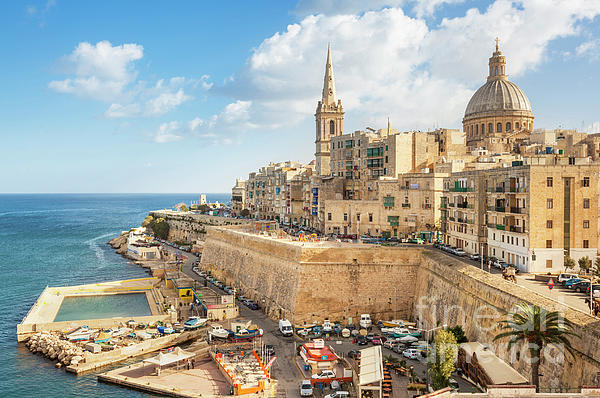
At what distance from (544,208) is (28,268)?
5849cm

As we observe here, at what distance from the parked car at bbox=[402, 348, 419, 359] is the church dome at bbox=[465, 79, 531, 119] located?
4197 centimetres

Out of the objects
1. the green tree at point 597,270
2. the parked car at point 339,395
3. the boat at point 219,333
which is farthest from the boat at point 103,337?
the green tree at point 597,270

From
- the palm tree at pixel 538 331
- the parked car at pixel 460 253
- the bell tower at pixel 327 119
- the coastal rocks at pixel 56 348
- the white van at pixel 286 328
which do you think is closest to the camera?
the palm tree at pixel 538 331

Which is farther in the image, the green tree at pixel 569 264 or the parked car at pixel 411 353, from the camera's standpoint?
the green tree at pixel 569 264

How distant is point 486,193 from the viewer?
36.3m

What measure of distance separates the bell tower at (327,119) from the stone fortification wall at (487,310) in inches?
1325

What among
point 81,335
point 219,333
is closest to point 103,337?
point 81,335

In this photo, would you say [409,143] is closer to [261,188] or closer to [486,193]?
[486,193]

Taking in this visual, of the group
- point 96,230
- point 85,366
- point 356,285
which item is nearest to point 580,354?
point 356,285

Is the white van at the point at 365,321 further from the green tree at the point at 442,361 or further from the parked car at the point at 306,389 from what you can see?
the green tree at the point at 442,361

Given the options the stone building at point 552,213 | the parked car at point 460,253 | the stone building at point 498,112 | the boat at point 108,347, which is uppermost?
the stone building at point 498,112

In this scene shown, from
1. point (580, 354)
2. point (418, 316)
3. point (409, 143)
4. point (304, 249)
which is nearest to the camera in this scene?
point (580, 354)

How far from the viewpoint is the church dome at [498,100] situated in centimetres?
6069

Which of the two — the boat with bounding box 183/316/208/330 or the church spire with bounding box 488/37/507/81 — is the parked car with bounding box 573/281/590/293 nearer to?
the boat with bounding box 183/316/208/330
